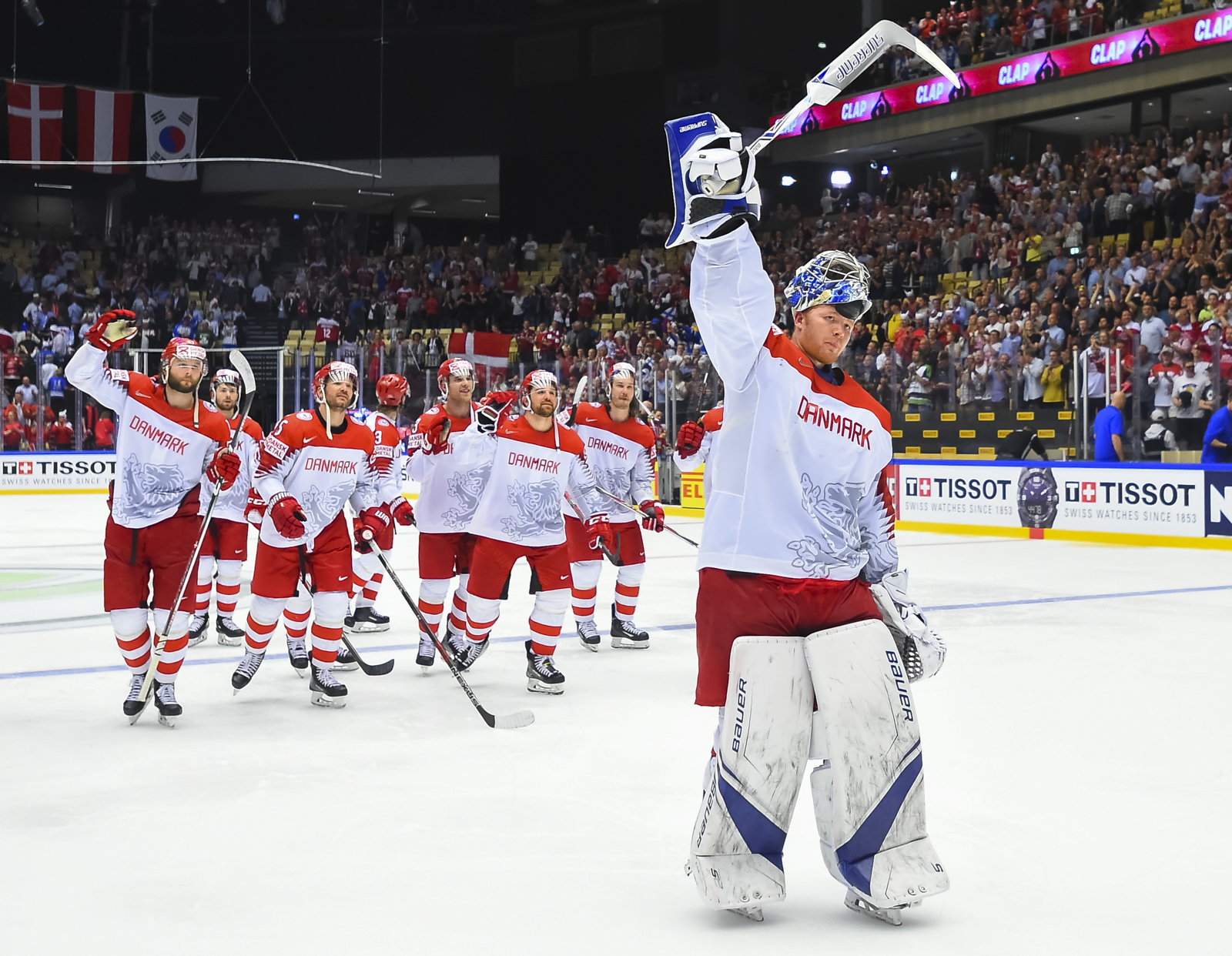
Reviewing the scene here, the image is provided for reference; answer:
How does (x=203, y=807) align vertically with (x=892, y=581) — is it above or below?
below

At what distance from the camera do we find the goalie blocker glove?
2.62 metres

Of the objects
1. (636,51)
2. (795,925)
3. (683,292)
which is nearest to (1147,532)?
(795,925)

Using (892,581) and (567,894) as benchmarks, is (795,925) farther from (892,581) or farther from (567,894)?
(892,581)

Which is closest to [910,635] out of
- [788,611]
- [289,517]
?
[788,611]

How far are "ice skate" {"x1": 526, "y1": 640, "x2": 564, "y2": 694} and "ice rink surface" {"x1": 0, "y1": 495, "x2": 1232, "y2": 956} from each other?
0.25ft

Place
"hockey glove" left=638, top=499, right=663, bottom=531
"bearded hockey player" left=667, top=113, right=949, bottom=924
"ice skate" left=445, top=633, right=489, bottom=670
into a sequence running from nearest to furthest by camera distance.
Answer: "bearded hockey player" left=667, top=113, right=949, bottom=924
"ice skate" left=445, top=633, right=489, bottom=670
"hockey glove" left=638, top=499, right=663, bottom=531

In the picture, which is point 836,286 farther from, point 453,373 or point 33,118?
point 33,118

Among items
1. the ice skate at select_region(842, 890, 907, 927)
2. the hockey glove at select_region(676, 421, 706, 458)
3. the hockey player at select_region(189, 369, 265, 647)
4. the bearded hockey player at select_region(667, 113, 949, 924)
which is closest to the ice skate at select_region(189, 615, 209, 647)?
the hockey player at select_region(189, 369, 265, 647)

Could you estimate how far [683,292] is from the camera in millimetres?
24062

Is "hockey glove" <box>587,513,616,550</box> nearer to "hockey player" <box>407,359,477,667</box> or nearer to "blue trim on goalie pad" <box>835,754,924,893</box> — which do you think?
"hockey player" <box>407,359,477,667</box>

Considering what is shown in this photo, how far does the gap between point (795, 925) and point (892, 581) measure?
0.84 meters

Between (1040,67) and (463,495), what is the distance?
1807cm

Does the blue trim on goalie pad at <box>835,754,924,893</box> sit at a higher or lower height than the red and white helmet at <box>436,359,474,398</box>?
lower

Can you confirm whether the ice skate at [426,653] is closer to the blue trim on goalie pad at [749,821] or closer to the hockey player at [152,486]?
the hockey player at [152,486]
